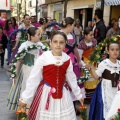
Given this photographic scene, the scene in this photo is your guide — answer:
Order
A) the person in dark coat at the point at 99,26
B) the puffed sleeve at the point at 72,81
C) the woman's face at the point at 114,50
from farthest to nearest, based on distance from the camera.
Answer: the person in dark coat at the point at 99,26 → the woman's face at the point at 114,50 → the puffed sleeve at the point at 72,81

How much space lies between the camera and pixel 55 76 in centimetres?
357

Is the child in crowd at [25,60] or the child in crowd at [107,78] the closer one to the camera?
the child in crowd at [107,78]

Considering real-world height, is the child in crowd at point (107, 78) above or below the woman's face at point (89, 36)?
below

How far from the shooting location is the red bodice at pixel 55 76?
355 cm

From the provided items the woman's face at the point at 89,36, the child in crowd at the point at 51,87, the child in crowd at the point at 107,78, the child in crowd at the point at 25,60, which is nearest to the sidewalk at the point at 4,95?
the child in crowd at the point at 25,60

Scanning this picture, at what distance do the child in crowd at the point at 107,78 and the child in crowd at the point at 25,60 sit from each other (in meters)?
1.09

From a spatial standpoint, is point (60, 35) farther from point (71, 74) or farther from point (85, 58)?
point (85, 58)

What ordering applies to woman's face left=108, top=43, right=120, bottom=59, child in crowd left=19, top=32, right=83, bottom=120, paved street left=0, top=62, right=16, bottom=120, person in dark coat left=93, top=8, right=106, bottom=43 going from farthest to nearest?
1. person in dark coat left=93, top=8, right=106, bottom=43
2. paved street left=0, top=62, right=16, bottom=120
3. woman's face left=108, top=43, right=120, bottom=59
4. child in crowd left=19, top=32, right=83, bottom=120

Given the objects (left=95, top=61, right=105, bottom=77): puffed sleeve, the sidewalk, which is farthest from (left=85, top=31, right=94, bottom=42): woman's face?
(left=95, top=61, right=105, bottom=77): puffed sleeve

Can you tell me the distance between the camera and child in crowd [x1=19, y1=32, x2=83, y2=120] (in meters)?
3.54

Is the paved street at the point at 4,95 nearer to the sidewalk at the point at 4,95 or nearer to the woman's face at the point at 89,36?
the sidewalk at the point at 4,95

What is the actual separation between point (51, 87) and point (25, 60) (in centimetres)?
164

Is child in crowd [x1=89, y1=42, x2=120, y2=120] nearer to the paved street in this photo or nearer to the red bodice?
the red bodice

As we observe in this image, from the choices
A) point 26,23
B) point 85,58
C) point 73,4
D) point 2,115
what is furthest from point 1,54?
point 73,4
